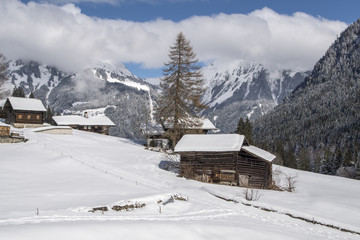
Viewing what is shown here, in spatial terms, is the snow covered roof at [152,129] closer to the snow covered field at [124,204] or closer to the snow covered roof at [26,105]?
the snow covered roof at [26,105]

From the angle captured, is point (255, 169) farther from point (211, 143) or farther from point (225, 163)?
point (211, 143)

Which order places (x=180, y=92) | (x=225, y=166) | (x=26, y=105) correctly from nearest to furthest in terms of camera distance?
1. (x=225, y=166)
2. (x=180, y=92)
3. (x=26, y=105)

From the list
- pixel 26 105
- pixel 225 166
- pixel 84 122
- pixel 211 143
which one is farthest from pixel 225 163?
pixel 84 122

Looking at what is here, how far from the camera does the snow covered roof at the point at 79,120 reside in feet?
254

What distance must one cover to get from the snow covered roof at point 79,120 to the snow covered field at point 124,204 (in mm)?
45837

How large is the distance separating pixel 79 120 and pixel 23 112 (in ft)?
82.1

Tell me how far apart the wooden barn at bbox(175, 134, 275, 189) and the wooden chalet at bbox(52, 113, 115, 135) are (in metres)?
54.6

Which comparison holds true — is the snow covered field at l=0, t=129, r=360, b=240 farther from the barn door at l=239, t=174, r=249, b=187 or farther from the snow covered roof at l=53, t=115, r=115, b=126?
the snow covered roof at l=53, t=115, r=115, b=126

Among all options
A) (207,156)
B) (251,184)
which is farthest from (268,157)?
(207,156)

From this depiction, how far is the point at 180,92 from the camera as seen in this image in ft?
126

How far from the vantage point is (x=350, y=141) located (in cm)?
14800

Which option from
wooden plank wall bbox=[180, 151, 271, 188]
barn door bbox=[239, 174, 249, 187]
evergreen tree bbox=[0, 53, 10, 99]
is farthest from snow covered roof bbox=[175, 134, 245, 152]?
evergreen tree bbox=[0, 53, 10, 99]

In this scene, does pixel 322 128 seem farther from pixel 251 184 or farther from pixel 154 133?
pixel 251 184

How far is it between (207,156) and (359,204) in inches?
558
